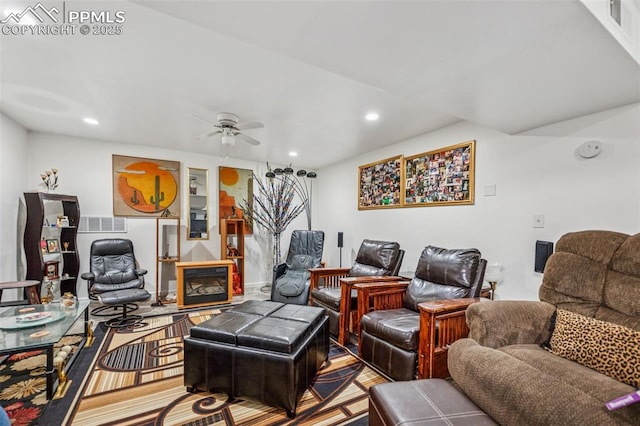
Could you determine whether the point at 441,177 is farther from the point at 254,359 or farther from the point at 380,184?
the point at 254,359

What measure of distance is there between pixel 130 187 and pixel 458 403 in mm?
4862

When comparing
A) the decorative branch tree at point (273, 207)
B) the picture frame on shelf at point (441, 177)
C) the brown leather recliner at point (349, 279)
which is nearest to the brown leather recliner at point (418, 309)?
the brown leather recliner at point (349, 279)

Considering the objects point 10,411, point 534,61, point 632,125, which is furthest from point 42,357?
point 632,125

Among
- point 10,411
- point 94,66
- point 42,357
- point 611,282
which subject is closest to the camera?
point 611,282

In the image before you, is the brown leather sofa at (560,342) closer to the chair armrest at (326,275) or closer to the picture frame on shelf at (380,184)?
the chair armrest at (326,275)

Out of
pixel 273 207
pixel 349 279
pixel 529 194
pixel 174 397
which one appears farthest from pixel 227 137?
pixel 529 194

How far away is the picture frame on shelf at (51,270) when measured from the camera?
3.55m

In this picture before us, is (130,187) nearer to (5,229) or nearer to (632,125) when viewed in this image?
(5,229)

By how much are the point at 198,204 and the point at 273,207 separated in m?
1.26

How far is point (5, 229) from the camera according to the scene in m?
3.27

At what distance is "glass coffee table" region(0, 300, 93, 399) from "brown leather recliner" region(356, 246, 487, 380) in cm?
229

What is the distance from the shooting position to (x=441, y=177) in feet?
11.4

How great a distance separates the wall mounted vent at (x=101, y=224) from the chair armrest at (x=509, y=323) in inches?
185

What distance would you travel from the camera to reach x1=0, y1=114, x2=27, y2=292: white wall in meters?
3.20
